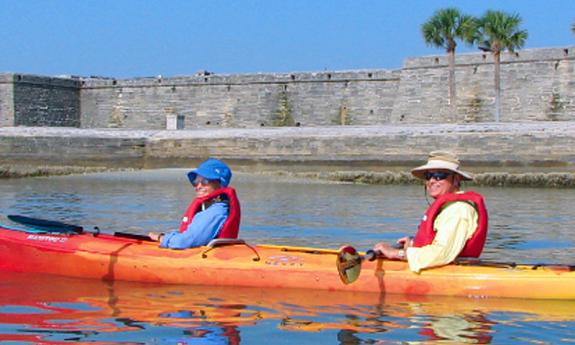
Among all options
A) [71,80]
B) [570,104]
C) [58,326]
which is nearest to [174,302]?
[58,326]

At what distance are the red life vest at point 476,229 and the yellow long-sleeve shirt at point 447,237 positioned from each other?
1.2 inches

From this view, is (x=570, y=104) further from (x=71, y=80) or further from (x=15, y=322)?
(x=15, y=322)

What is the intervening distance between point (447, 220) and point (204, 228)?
2.17 m

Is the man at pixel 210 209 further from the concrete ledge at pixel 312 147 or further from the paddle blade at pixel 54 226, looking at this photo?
the concrete ledge at pixel 312 147

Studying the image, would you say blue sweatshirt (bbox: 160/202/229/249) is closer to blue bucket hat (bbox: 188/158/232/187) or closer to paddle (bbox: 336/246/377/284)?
blue bucket hat (bbox: 188/158/232/187)

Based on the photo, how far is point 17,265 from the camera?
9219mm

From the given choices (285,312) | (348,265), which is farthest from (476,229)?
(285,312)

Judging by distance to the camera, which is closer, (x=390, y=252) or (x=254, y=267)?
(x=390, y=252)

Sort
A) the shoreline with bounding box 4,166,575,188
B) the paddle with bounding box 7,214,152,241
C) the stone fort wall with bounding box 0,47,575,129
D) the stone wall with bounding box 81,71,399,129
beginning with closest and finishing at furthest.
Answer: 1. the paddle with bounding box 7,214,152,241
2. the shoreline with bounding box 4,166,575,188
3. the stone fort wall with bounding box 0,47,575,129
4. the stone wall with bounding box 81,71,399,129

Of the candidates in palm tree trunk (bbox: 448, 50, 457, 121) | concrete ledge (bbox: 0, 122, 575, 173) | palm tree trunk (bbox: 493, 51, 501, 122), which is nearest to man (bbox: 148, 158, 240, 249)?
concrete ledge (bbox: 0, 122, 575, 173)

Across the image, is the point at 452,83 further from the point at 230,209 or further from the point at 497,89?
the point at 230,209

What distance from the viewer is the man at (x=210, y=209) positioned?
8.40 metres

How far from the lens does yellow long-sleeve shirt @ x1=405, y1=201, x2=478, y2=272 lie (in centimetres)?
739

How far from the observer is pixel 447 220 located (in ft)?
24.3
